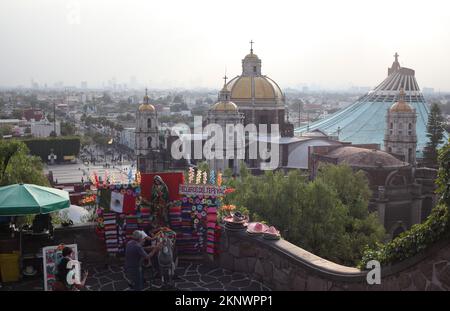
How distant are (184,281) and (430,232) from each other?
3.63 metres

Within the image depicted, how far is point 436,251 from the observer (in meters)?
5.38

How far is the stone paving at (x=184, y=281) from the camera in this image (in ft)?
23.9

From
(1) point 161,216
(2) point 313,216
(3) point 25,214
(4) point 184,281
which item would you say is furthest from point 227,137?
(3) point 25,214

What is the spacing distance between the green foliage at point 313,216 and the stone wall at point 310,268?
7.09 meters

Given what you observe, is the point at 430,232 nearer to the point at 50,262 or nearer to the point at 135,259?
the point at 135,259

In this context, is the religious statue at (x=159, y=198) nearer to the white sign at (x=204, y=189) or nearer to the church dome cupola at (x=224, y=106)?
the white sign at (x=204, y=189)

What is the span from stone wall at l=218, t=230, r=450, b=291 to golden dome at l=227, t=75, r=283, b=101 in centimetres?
2906

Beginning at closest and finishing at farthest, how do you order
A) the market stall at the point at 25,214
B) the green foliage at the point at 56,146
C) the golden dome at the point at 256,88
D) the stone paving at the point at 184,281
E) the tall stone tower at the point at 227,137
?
1. the stone paving at the point at 184,281
2. the market stall at the point at 25,214
3. the tall stone tower at the point at 227,137
4. the golden dome at the point at 256,88
5. the green foliage at the point at 56,146

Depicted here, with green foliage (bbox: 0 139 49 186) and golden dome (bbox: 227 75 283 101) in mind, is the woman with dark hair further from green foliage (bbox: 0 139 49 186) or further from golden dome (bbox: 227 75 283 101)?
golden dome (bbox: 227 75 283 101)

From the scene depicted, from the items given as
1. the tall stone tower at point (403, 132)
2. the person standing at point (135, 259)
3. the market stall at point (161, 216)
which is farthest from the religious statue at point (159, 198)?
the tall stone tower at point (403, 132)
